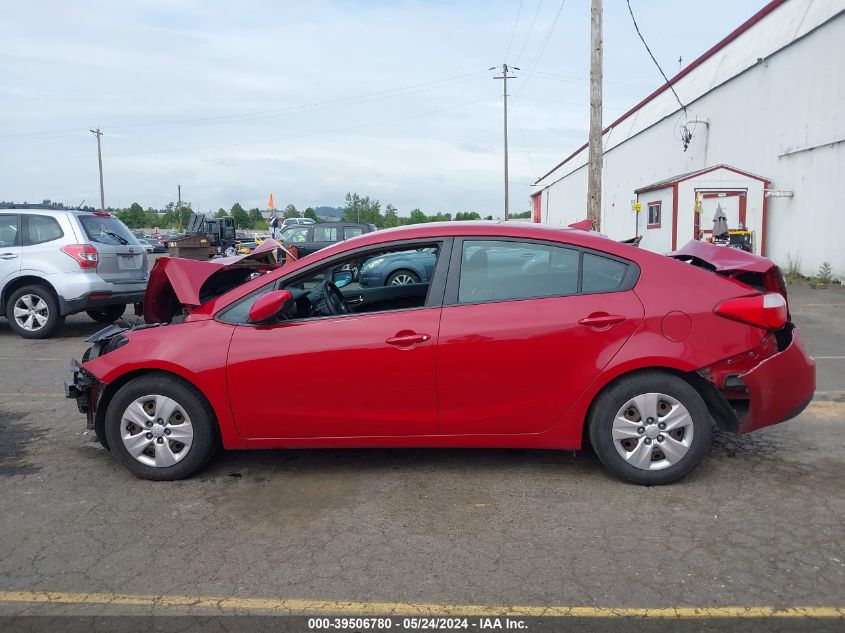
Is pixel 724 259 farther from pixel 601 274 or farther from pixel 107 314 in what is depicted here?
pixel 107 314

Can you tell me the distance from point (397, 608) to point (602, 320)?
198 centimetres

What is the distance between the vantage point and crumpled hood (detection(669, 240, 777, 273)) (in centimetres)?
446

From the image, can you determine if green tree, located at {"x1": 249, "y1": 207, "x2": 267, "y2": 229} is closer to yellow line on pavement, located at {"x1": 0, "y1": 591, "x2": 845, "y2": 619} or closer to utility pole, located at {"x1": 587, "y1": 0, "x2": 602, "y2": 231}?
utility pole, located at {"x1": 587, "y1": 0, "x2": 602, "y2": 231}

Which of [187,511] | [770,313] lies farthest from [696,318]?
[187,511]

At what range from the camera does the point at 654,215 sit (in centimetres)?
2247

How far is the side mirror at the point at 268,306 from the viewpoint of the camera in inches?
163

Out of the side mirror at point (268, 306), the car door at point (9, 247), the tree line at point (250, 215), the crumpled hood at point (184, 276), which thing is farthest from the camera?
the tree line at point (250, 215)

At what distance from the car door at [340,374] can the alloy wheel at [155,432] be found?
0.37 meters

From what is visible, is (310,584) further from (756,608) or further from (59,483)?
(59,483)

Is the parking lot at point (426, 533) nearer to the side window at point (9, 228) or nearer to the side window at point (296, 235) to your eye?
the side window at point (9, 228)

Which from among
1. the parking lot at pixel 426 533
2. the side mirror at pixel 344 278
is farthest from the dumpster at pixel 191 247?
the parking lot at pixel 426 533

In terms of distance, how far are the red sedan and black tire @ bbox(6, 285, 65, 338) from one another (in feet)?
20.4

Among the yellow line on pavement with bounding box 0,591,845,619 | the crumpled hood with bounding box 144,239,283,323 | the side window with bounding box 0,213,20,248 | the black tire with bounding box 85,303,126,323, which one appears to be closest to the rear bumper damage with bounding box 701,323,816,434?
the yellow line on pavement with bounding box 0,591,845,619

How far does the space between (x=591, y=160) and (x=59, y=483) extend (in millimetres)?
16028
